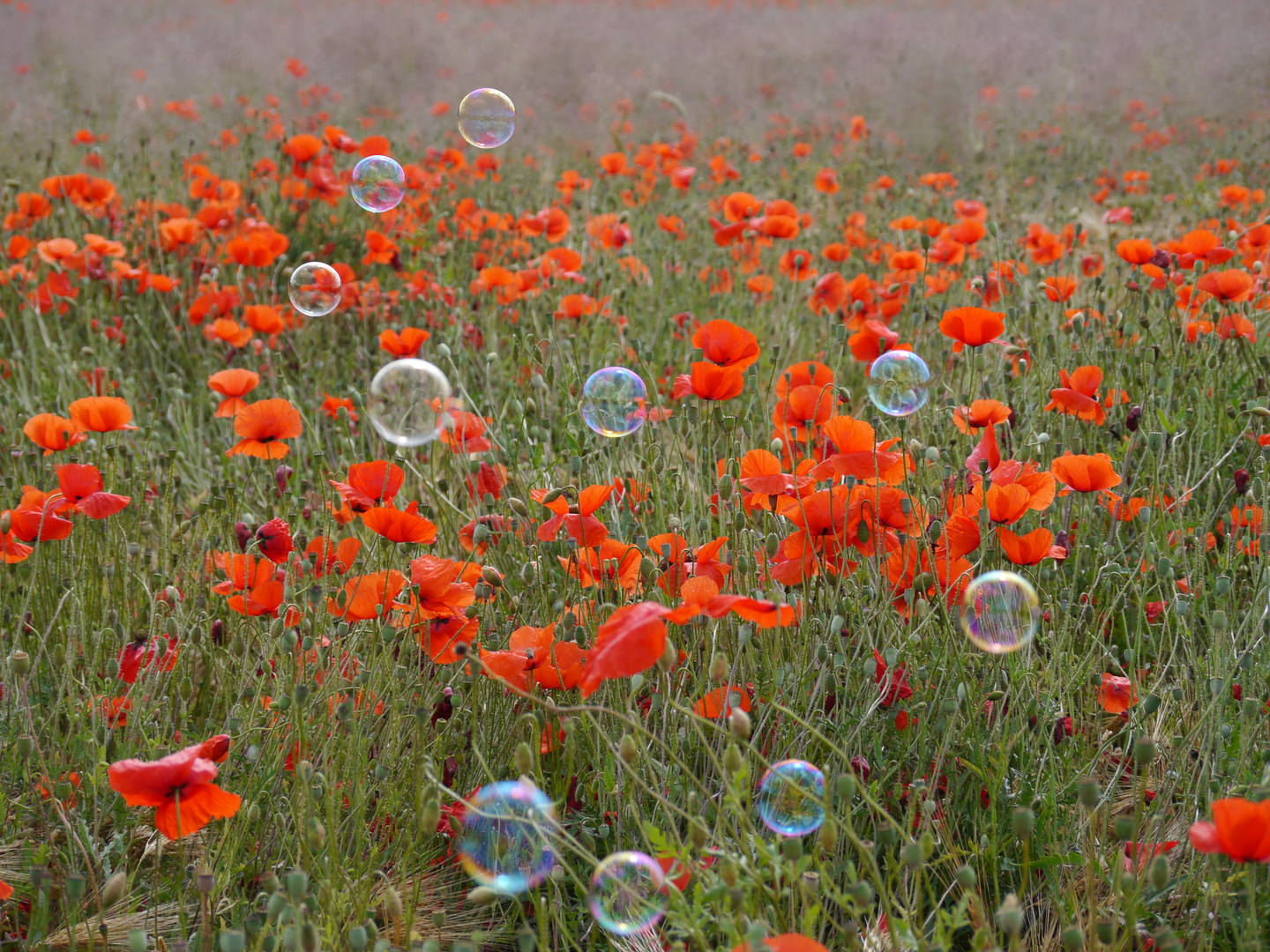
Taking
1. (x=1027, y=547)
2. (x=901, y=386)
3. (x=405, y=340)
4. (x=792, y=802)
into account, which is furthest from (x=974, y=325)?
(x=405, y=340)

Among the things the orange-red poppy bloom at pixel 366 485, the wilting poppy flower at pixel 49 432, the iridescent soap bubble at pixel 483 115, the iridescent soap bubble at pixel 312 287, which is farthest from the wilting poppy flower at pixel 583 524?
the iridescent soap bubble at pixel 483 115

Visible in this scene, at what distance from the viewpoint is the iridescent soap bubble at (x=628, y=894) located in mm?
1150

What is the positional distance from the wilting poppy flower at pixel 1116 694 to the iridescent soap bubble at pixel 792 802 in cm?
64

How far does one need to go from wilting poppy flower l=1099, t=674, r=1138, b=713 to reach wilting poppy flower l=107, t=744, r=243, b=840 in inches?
56.4

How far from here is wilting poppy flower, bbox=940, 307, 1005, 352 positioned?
215 cm

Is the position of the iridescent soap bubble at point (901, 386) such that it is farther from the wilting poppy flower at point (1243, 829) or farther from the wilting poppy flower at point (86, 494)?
the wilting poppy flower at point (86, 494)

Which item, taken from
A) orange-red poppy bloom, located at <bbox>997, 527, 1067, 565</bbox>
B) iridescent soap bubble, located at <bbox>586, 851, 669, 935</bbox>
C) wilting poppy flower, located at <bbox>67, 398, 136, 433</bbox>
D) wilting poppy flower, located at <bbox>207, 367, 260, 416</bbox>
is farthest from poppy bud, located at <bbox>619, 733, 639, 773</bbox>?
wilting poppy flower, located at <bbox>207, 367, 260, 416</bbox>

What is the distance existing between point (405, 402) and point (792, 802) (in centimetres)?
118

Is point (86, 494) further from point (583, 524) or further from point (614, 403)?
point (614, 403)

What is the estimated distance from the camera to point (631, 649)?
109 cm

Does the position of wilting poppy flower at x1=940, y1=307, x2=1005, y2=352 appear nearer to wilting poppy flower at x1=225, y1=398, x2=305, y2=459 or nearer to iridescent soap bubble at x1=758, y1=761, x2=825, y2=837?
iridescent soap bubble at x1=758, y1=761, x2=825, y2=837

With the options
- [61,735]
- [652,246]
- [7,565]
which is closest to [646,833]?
[61,735]

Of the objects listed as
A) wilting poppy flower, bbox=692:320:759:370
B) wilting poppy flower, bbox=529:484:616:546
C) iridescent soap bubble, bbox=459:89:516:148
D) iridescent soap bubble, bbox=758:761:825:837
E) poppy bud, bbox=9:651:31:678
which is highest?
iridescent soap bubble, bbox=459:89:516:148

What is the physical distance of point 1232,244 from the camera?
141 inches
